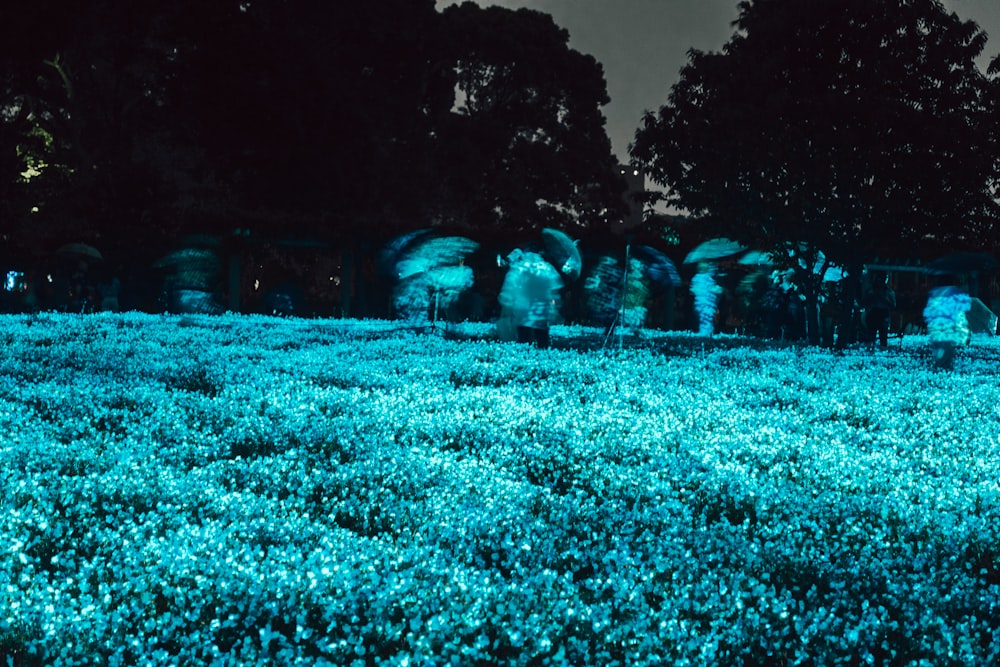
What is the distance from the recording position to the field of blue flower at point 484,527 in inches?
133

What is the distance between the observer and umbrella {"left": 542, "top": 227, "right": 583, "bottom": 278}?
17.4 m

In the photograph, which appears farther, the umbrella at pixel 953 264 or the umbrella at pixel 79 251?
the umbrella at pixel 79 251

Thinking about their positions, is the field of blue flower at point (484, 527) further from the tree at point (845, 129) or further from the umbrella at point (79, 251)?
the umbrella at point (79, 251)

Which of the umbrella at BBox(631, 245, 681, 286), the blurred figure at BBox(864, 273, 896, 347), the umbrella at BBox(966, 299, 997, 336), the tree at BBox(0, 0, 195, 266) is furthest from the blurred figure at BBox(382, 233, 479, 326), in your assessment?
the umbrella at BBox(966, 299, 997, 336)

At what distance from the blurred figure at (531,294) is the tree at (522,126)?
101 feet

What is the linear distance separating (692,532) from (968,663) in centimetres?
160

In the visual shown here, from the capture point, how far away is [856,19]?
22500 millimetres

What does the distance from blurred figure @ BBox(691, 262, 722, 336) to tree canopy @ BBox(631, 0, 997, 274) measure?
7794 mm

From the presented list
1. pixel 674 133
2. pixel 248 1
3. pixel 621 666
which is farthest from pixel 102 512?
pixel 248 1

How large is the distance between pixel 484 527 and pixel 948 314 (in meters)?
12.2

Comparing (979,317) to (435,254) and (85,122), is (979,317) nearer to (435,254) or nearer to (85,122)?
(435,254)

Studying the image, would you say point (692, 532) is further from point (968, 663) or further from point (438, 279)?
point (438, 279)

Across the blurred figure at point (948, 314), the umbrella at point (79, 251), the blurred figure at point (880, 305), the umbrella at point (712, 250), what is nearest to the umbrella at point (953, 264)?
the blurred figure at point (948, 314)

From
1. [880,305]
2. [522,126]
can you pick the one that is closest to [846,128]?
[880,305]
